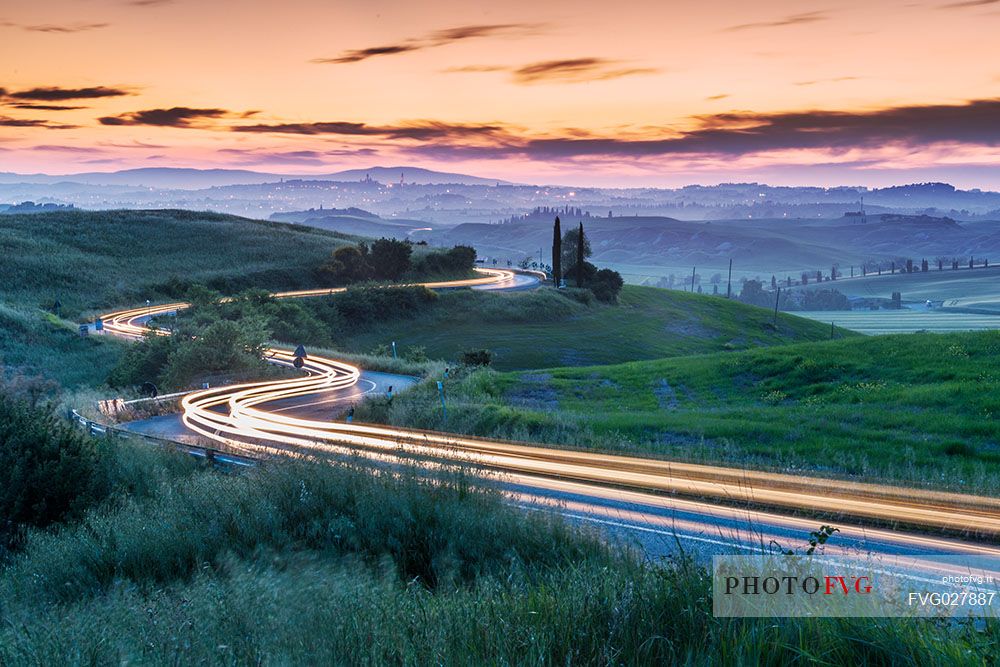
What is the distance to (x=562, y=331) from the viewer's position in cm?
6138

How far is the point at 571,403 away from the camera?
89.8 ft

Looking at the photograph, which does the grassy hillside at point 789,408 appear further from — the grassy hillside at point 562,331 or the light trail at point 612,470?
the grassy hillside at point 562,331

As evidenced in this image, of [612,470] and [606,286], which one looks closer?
[612,470]

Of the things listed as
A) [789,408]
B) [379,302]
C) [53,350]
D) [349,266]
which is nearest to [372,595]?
[789,408]

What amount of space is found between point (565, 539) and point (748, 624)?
12.4 ft

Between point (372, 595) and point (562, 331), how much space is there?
55.7 metres

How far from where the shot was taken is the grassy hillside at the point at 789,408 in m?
15.5

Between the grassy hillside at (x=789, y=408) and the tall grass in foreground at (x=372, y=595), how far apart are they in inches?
319

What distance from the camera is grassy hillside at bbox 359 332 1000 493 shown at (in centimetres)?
1552

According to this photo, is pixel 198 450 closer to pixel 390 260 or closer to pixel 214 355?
pixel 214 355

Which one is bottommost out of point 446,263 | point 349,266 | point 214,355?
point 214,355

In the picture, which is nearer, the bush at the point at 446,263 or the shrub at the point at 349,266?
the shrub at the point at 349,266

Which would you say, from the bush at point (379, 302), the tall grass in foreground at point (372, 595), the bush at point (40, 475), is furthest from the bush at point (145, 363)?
the bush at point (379, 302)

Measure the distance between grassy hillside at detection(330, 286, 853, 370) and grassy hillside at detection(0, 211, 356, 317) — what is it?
23824 mm
